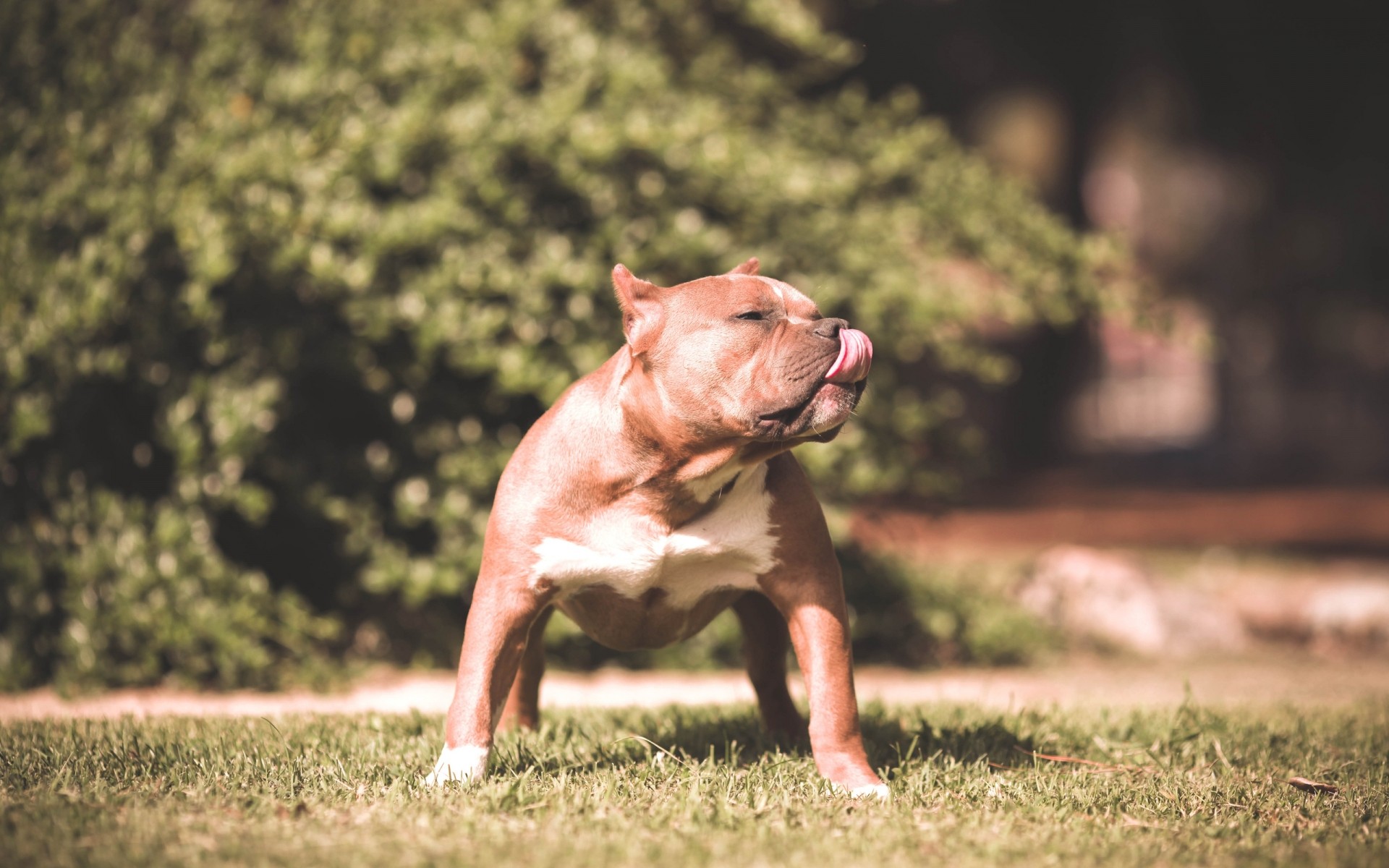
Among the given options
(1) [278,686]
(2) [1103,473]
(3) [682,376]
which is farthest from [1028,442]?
(3) [682,376]

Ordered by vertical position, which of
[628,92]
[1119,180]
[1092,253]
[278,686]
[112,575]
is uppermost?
[1119,180]

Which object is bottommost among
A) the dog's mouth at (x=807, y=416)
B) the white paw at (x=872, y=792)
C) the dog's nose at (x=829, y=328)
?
the white paw at (x=872, y=792)

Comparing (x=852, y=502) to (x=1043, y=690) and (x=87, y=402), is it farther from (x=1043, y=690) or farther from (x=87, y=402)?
(x=87, y=402)

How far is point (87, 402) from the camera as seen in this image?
667 centimetres

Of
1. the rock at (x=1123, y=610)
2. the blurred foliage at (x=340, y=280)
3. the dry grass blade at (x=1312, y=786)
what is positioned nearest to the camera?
the dry grass blade at (x=1312, y=786)

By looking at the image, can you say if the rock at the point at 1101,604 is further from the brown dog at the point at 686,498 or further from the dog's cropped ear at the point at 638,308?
the dog's cropped ear at the point at 638,308

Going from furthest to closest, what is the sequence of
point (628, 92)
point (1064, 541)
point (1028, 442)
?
point (1028, 442)
point (1064, 541)
point (628, 92)

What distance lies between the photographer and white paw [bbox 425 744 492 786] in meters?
3.76

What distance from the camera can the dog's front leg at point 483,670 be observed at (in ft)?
12.4

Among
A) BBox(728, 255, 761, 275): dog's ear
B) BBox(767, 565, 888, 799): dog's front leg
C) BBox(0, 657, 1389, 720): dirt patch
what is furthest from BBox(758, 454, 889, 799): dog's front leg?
BBox(0, 657, 1389, 720): dirt patch

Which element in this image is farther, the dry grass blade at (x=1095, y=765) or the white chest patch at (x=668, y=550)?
the dry grass blade at (x=1095, y=765)

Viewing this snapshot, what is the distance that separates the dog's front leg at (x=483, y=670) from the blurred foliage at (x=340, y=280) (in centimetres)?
286

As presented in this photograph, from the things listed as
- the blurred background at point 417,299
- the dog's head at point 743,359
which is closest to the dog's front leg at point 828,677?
the dog's head at point 743,359

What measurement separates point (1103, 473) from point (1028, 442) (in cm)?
348
